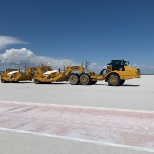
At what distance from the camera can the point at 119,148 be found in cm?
491

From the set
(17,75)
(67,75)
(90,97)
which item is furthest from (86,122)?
(17,75)

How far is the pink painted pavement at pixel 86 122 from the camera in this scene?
5719 millimetres

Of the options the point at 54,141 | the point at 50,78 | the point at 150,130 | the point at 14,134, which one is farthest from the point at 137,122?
the point at 50,78

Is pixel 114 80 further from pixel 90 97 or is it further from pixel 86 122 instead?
pixel 86 122

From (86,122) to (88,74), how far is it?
A: 53.2 feet

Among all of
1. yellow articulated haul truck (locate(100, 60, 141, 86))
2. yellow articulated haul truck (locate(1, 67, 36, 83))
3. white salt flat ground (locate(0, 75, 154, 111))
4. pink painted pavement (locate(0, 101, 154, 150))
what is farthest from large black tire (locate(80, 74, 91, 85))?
pink painted pavement (locate(0, 101, 154, 150))

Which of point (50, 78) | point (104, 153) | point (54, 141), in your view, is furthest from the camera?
point (50, 78)

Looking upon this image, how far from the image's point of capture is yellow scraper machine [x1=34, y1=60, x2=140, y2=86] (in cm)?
2178

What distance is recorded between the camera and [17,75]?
27.8m

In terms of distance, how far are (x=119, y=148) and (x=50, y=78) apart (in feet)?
67.9

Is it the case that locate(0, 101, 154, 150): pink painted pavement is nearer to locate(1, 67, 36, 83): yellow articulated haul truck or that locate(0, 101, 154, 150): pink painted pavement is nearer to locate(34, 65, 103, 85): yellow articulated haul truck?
locate(34, 65, 103, 85): yellow articulated haul truck

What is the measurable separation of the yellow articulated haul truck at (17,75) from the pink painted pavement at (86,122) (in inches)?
710

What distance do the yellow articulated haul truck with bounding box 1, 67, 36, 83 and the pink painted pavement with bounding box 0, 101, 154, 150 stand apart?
18046mm

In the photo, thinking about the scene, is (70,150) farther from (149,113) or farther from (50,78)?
(50,78)
